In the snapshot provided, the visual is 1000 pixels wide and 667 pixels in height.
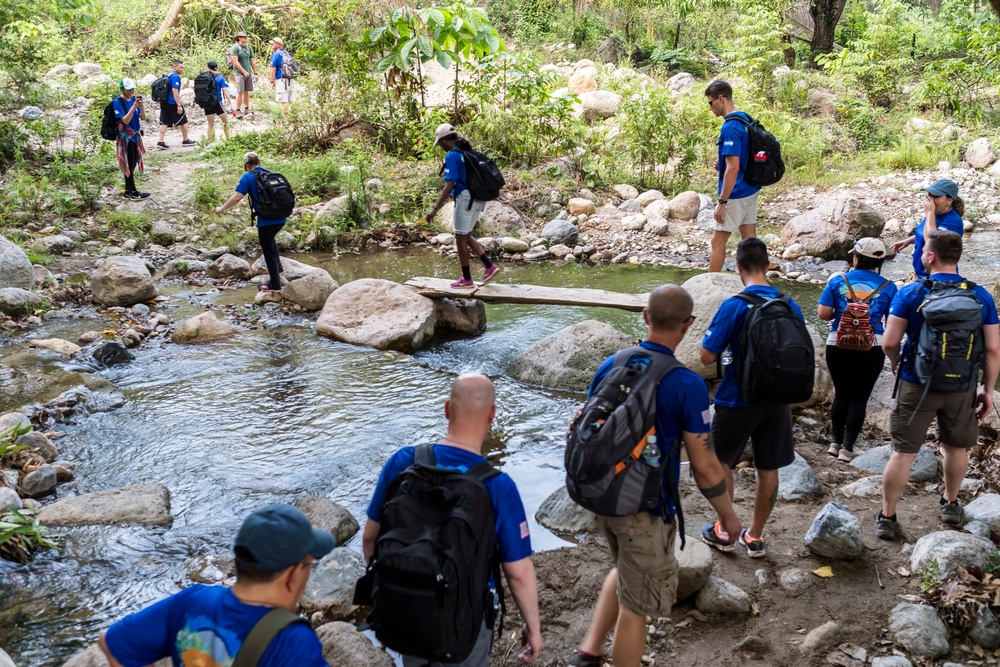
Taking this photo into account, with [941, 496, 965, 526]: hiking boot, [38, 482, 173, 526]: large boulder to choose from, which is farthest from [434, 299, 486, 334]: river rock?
[941, 496, 965, 526]: hiking boot

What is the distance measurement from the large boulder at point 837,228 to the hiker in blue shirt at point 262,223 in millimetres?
7679

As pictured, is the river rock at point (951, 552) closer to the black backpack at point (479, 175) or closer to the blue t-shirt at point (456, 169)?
the black backpack at point (479, 175)

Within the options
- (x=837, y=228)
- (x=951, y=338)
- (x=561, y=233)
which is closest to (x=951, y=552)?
(x=951, y=338)

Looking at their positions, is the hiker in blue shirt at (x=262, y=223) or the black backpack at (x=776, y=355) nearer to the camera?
the black backpack at (x=776, y=355)

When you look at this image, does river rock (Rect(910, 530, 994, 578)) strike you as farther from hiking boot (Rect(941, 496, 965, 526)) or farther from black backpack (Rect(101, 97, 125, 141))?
black backpack (Rect(101, 97, 125, 141))

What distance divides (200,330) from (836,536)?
6.93 meters

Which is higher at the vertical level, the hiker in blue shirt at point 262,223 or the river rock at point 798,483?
the hiker in blue shirt at point 262,223

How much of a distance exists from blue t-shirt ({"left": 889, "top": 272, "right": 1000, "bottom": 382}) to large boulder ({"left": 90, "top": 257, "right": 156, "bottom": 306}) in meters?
8.79

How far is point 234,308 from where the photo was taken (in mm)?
9828

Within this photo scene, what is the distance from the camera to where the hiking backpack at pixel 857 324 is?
17.0 ft

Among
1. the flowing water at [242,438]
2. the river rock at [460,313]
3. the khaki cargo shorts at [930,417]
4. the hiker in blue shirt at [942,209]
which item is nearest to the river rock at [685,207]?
A: the flowing water at [242,438]

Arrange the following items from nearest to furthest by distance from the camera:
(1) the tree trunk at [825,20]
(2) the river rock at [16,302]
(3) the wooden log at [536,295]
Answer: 1. (3) the wooden log at [536,295]
2. (2) the river rock at [16,302]
3. (1) the tree trunk at [825,20]

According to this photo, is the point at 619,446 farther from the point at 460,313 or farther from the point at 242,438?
the point at 460,313

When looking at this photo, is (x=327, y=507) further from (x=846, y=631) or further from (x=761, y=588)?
(x=846, y=631)
